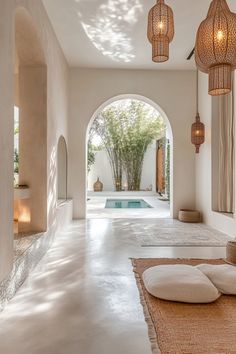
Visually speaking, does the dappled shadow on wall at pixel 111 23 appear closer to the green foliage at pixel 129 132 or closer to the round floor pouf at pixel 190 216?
the round floor pouf at pixel 190 216

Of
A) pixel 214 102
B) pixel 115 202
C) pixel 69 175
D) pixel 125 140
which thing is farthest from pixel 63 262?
pixel 125 140

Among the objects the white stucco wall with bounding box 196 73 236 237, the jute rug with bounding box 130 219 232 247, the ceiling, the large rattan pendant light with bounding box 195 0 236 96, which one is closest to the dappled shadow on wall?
the ceiling

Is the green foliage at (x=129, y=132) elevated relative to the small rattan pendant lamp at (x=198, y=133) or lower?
elevated

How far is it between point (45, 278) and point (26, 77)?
8.84ft

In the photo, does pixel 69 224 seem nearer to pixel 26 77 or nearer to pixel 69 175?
pixel 69 175

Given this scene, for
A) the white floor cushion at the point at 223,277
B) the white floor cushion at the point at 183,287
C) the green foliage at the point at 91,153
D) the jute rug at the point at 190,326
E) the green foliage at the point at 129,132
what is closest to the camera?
the jute rug at the point at 190,326

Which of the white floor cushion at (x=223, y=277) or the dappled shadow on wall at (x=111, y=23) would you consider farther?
the dappled shadow on wall at (x=111, y=23)

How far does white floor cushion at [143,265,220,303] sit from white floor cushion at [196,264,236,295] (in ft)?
0.37

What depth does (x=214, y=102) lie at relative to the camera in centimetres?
594

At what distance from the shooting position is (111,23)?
15.8 feet

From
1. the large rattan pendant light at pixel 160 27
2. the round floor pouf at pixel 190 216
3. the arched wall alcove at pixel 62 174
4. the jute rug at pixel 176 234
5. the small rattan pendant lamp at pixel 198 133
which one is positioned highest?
the large rattan pendant light at pixel 160 27

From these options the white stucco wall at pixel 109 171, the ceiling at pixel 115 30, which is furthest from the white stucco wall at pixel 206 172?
the white stucco wall at pixel 109 171

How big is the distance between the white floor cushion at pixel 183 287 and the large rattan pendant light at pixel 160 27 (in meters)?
2.03

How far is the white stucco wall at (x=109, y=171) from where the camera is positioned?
15.4 meters
